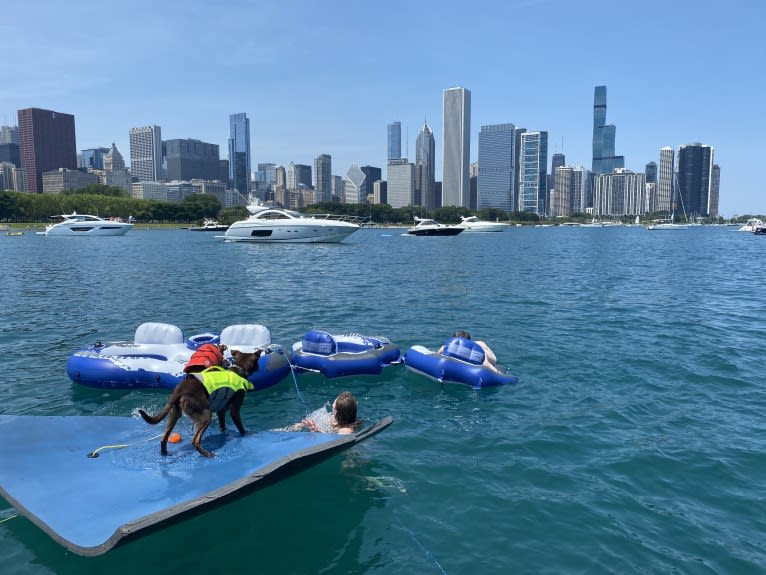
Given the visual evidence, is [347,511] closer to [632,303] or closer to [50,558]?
[50,558]

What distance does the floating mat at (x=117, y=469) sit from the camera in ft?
20.2

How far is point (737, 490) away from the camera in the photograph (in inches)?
336

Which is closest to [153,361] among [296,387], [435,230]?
[296,387]

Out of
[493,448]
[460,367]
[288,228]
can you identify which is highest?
[288,228]

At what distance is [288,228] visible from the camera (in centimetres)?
6931

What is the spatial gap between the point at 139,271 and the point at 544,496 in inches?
1508

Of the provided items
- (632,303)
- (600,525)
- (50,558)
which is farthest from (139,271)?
(600,525)

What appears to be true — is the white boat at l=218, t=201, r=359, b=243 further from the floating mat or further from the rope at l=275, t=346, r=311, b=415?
the floating mat

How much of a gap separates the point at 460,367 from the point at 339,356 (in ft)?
10.0

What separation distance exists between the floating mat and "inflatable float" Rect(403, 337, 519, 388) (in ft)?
17.5

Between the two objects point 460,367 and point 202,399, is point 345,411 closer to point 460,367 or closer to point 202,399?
point 202,399

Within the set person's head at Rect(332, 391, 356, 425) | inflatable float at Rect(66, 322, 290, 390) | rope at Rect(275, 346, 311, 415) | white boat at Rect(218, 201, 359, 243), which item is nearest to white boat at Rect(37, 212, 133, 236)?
white boat at Rect(218, 201, 359, 243)

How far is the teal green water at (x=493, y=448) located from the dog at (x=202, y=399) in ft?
3.94

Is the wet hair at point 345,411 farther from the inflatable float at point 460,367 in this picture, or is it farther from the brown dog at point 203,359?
the inflatable float at point 460,367
